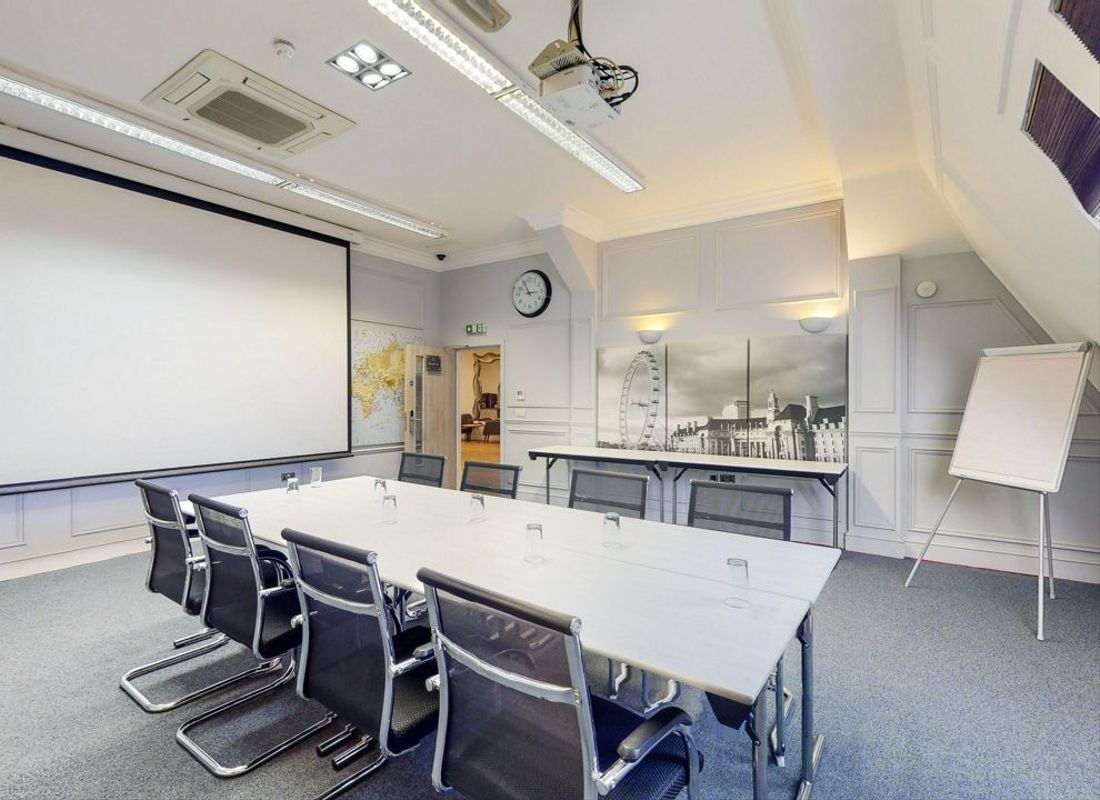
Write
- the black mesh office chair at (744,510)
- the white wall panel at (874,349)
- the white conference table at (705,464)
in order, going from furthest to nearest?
the white wall panel at (874,349) < the white conference table at (705,464) < the black mesh office chair at (744,510)

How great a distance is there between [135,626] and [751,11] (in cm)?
482

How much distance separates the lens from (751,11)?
8.14 feet

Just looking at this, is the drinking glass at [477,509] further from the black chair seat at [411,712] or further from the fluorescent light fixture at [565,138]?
the fluorescent light fixture at [565,138]

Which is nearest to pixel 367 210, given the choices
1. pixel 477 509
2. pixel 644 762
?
pixel 477 509

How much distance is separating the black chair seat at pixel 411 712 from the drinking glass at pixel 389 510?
103cm

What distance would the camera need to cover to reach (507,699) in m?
1.22

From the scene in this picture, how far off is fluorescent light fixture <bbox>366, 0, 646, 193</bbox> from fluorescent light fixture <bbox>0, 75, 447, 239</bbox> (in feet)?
7.35

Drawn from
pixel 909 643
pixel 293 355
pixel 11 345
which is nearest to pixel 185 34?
pixel 11 345

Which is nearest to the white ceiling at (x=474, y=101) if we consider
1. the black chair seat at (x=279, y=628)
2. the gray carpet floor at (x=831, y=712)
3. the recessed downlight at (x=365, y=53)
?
the recessed downlight at (x=365, y=53)

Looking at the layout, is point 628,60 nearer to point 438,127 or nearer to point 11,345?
point 438,127

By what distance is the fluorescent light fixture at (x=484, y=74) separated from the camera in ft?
7.50

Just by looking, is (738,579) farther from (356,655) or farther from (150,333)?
(150,333)

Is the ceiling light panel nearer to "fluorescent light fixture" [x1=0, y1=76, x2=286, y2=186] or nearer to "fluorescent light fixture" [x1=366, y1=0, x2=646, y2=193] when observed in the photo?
"fluorescent light fixture" [x1=366, y1=0, x2=646, y2=193]

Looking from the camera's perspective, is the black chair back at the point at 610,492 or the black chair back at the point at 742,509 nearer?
the black chair back at the point at 742,509
